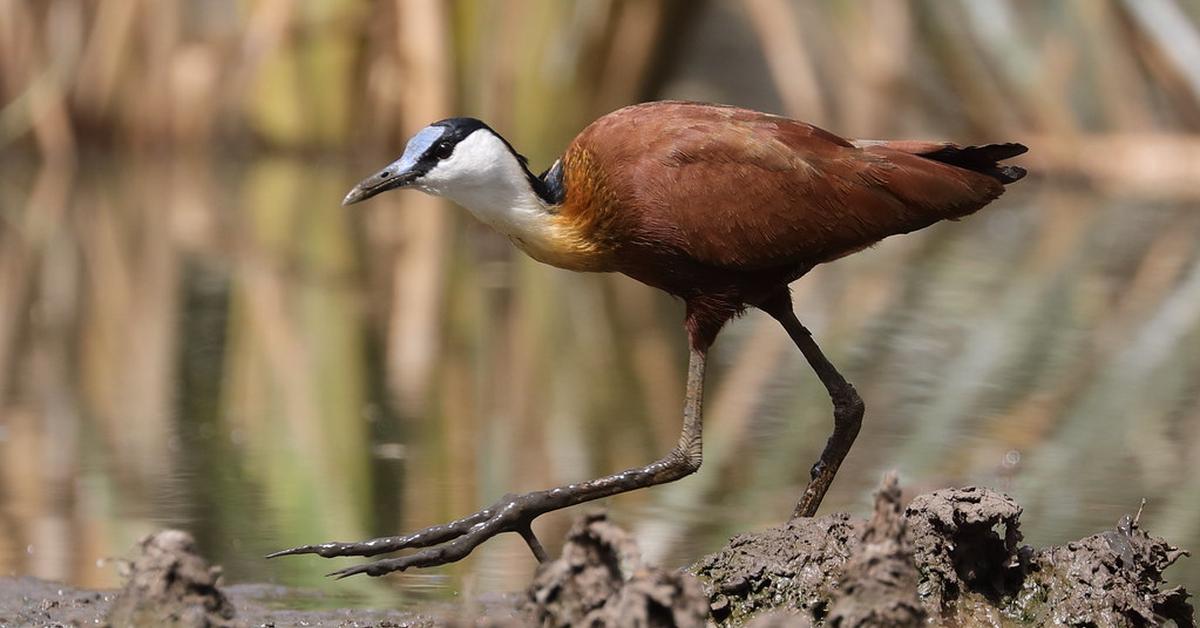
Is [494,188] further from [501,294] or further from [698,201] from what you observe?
[501,294]

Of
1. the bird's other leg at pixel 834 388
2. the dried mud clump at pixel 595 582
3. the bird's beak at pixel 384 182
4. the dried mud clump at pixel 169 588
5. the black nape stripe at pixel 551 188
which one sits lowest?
the dried mud clump at pixel 169 588

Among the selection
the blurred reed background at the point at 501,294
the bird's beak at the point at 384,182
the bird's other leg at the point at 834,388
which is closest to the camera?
the bird's beak at the point at 384,182

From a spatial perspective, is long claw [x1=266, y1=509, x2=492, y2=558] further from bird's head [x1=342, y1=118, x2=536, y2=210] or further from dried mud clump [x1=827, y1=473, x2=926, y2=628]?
dried mud clump [x1=827, y1=473, x2=926, y2=628]

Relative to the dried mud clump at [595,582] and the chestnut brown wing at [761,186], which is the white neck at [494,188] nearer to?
the chestnut brown wing at [761,186]

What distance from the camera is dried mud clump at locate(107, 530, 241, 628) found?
316 centimetres

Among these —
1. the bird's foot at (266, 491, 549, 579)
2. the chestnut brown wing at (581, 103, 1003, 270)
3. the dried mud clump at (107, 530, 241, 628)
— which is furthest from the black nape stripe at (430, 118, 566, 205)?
the dried mud clump at (107, 530, 241, 628)

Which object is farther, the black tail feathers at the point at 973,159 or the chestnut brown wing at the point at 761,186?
the black tail feathers at the point at 973,159

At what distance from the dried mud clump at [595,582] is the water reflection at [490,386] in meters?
1.26

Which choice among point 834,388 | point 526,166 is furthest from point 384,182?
point 834,388

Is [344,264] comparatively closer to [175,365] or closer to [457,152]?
[175,365]

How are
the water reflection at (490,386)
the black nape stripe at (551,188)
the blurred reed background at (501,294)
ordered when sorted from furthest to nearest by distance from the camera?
the blurred reed background at (501,294) → the water reflection at (490,386) → the black nape stripe at (551,188)

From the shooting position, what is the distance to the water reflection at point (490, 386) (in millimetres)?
5164

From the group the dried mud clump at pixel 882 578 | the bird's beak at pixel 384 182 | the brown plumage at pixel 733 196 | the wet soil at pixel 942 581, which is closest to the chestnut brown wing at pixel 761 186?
the brown plumage at pixel 733 196

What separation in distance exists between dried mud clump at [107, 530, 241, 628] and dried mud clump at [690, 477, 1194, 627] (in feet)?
3.75
